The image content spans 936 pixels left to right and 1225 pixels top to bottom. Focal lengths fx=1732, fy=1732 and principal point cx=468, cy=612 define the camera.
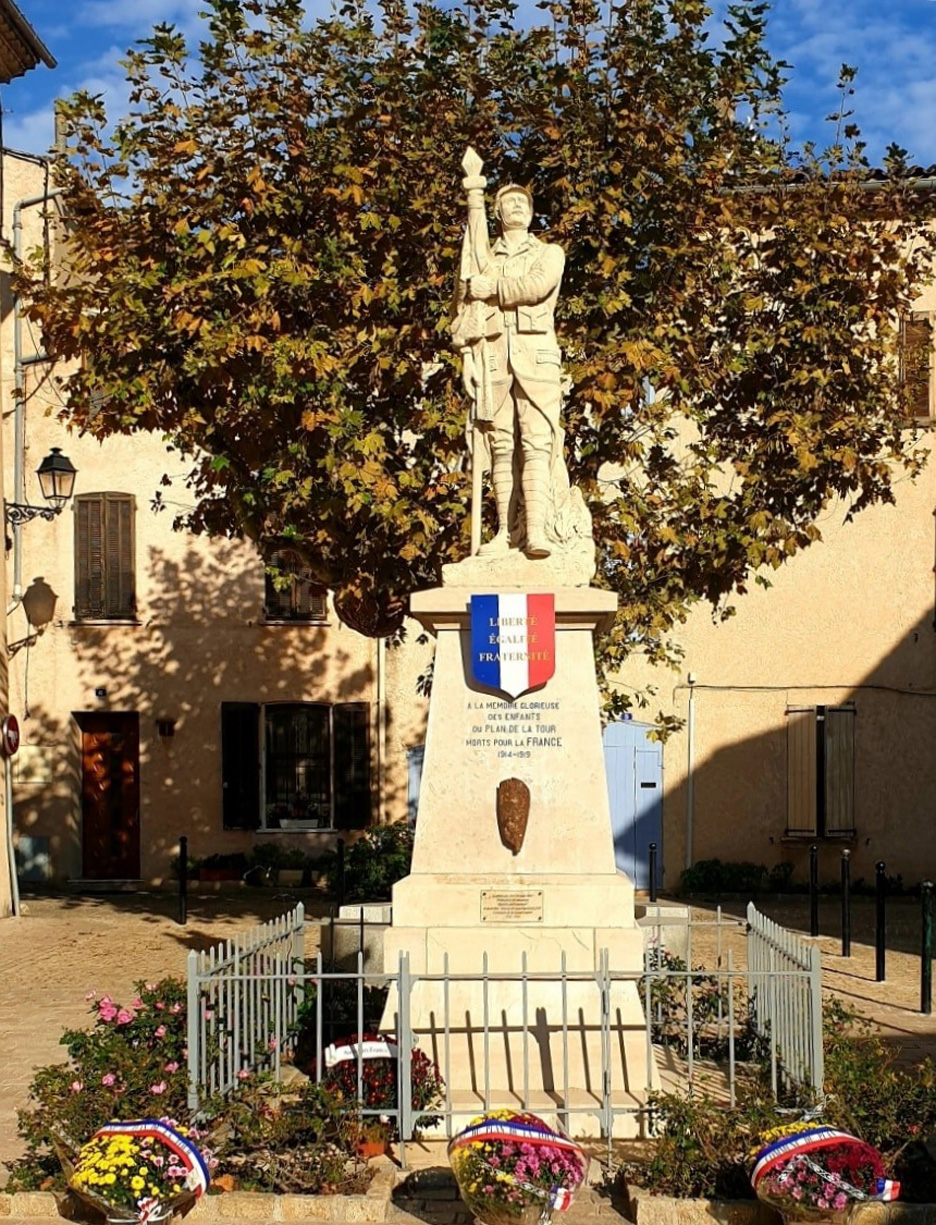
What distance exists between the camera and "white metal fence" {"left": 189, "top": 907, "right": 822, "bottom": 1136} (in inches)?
317

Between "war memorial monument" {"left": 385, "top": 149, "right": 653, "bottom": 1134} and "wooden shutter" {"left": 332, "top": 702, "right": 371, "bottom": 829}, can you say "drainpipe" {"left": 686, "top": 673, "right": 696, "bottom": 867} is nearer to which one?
"wooden shutter" {"left": 332, "top": 702, "right": 371, "bottom": 829}

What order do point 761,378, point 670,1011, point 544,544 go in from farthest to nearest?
point 761,378 < point 670,1011 < point 544,544

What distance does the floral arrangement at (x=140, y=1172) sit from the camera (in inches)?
265

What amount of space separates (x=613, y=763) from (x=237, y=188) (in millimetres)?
11308

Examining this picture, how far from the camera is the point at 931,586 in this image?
23672 millimetres

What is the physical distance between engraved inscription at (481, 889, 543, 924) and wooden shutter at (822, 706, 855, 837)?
1475 centimetres

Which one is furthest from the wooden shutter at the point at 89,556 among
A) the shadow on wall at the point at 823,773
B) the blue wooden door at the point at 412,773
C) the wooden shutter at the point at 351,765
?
the shadow on wall at the point at 823,773

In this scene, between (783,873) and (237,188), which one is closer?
(237,188)

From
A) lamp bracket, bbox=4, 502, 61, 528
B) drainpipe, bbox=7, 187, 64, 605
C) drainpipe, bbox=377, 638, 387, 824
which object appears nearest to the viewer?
lamp bracket, bbox=4, 502, 61, 528

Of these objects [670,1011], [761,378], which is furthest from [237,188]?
[670,1011]

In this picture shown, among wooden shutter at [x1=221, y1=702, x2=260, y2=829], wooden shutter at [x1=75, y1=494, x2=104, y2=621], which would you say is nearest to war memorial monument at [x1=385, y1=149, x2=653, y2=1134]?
wooden shutter at [x1=221, y1=702, x2=260, y2=829]

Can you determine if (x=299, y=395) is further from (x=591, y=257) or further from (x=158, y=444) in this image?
(x=158, y=444)

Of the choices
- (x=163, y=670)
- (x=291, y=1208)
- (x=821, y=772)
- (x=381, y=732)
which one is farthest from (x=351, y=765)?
(x=291, y=1208)

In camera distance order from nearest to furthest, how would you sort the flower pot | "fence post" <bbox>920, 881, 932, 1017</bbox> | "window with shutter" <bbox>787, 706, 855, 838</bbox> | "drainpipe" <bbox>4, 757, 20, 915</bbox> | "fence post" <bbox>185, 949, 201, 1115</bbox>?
the flower pot < "fence post" <bbox>185, 949, 201, 1115</bbox> < "fence post" <bbox>920, 881, 932, 1017</bbox> < "drainpipe" <bbox>4, 757, 20, 915</bbox> < "window with shutter" <bbox>787, 706, 855, 838</bbox>
